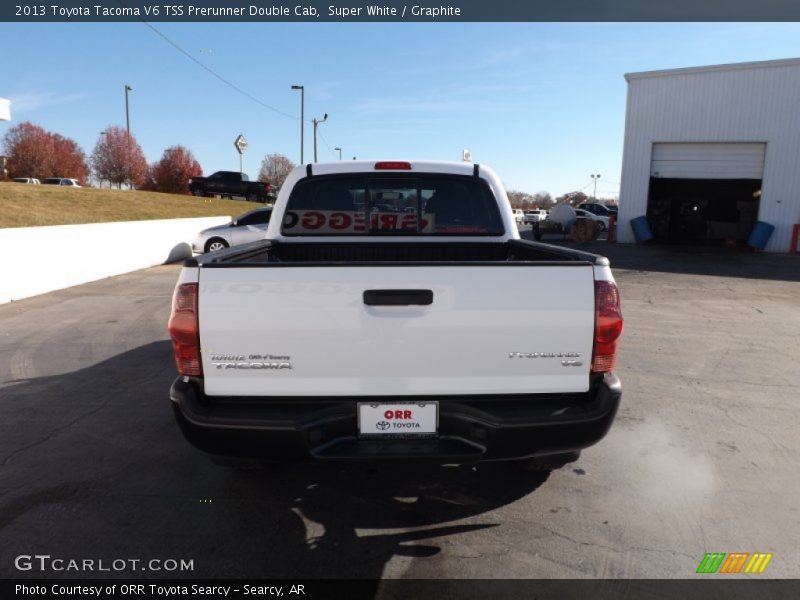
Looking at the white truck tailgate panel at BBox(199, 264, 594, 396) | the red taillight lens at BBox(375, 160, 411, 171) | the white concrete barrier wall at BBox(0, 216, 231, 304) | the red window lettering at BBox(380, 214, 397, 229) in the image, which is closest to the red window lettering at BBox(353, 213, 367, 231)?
the red window lettering at BBox(380, 214, 397, 229)

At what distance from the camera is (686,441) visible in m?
4.30

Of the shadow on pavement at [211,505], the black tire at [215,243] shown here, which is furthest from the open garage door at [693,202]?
the shadow on pavement at [211,505]

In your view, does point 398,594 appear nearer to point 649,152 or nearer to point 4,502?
point 4,502

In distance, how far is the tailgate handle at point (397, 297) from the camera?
2564 millimetres

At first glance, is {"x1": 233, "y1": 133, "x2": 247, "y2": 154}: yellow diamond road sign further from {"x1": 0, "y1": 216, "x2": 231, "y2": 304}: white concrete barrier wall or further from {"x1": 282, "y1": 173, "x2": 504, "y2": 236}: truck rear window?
{"x1": 282, "y1": 173, "x2": 504, "y2": 236}: truck rear window

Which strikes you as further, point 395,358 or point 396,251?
point 396,251

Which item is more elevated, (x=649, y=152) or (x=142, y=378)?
(x=649, y=152)

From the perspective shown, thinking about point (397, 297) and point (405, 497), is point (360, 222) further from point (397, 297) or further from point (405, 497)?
point (405, 497)

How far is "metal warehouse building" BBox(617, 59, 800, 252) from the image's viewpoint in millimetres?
21047

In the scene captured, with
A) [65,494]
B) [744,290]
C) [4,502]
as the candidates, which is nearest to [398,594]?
[65,494]

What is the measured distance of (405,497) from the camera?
3.45 metres

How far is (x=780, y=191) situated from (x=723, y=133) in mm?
3085

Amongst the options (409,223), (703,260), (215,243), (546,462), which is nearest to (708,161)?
(703,260)

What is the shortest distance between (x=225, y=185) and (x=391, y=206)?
130 ft
